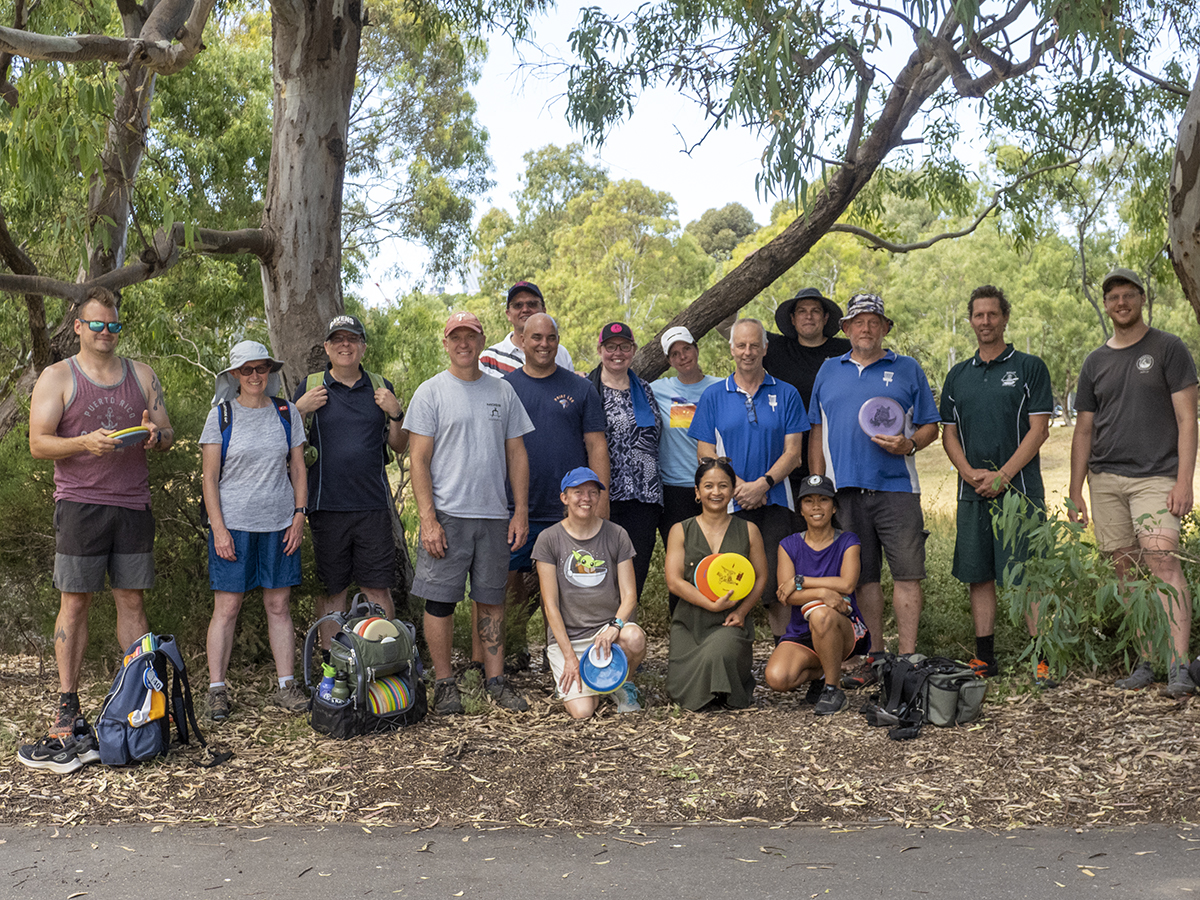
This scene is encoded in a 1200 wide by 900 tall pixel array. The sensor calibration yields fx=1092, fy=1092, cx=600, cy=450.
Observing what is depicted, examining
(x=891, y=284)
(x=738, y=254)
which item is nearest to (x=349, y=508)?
(x=738, y=254)

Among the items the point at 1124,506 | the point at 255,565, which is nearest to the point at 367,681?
the point at 255,565

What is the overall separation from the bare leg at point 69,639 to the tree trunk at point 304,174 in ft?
6.81

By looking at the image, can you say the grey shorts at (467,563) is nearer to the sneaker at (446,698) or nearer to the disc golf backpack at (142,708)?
the sneaker at (446,698)

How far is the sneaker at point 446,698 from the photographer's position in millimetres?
5754

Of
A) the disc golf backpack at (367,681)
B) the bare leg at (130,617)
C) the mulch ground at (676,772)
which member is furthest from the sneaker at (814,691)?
the bare leg at (130,617)

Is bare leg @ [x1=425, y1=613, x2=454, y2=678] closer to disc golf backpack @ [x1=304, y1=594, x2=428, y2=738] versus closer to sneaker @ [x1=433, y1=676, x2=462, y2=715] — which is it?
sneaker @ [x1=433, y1=676, x2=462, y2=715]

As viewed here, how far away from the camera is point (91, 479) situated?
17.7ft

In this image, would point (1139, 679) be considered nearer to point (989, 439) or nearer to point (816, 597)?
point (989, 439)

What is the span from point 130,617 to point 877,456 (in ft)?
13.4

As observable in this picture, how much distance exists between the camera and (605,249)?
40.0 meters

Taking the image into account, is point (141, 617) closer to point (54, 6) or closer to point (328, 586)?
point (328, 586)

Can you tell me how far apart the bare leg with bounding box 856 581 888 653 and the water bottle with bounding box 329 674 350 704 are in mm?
2907

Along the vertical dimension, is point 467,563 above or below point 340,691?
above

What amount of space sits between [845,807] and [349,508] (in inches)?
120
